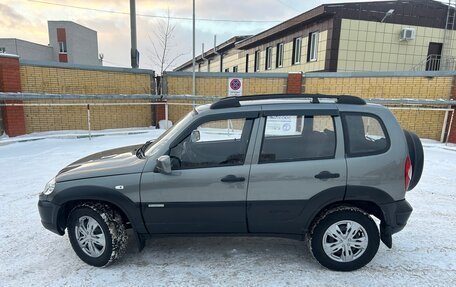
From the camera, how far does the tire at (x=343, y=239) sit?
118 inches

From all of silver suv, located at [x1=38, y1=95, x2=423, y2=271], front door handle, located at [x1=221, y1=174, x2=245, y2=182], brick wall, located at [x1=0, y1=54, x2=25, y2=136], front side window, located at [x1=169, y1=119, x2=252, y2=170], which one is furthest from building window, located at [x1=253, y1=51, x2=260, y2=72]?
front door handle, located at [x1=221, y1=174, x2=245, y2=182]

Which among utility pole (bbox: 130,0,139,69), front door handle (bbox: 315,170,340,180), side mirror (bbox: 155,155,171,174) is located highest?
utility pole (bbox: 130,0,139,69)

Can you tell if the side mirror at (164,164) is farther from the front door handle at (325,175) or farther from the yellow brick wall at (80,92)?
the yellow brick wall at (80,92)

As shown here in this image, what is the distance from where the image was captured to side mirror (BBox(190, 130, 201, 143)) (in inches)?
129

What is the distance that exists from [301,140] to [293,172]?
0.41m

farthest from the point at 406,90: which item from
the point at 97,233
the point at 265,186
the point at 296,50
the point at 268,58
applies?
the point at 268,58

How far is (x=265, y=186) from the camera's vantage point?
2932 mm

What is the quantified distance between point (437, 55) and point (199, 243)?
20322 mm

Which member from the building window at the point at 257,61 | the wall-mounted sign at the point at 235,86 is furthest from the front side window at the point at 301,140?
the building window at the point at 257,61

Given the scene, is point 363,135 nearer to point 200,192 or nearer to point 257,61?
point 200,192

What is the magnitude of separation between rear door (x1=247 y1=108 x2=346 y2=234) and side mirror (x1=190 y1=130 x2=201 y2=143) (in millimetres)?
741

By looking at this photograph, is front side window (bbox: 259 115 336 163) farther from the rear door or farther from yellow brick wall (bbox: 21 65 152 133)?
yellow brick wall (bbox: 21 65 152 133)

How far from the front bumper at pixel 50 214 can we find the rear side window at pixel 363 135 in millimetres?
3080

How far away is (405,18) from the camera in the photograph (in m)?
16.8
